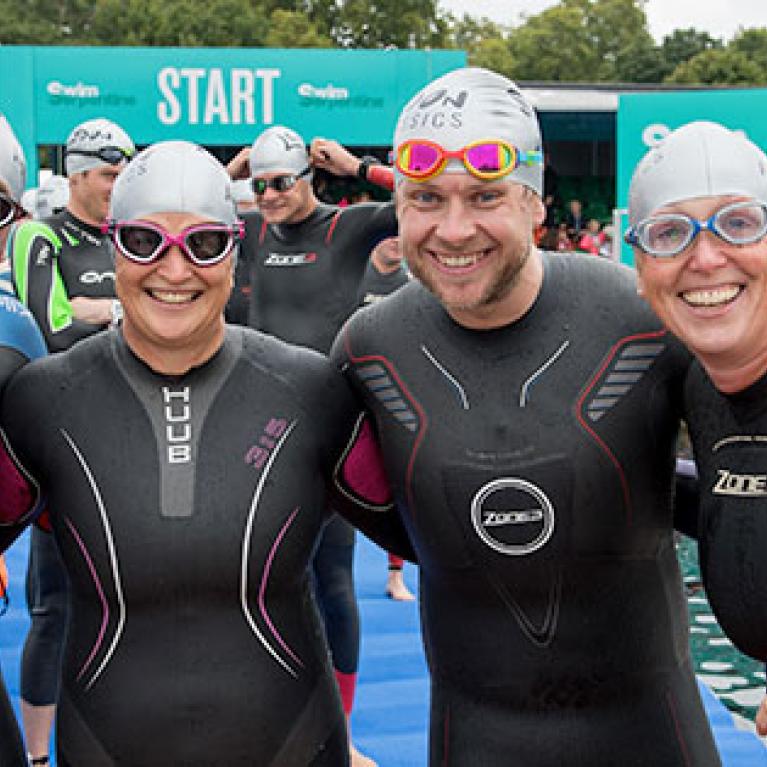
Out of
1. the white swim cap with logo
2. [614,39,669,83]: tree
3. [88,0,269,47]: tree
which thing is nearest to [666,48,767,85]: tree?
[614,39,669,83]: tree

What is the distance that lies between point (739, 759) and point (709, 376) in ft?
9.32

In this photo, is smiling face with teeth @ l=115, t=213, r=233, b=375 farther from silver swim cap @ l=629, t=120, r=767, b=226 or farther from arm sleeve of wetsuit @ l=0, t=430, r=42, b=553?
silver swim cap @ l=629, t=120, r=767, b=226

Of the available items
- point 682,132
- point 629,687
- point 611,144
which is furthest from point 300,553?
point 611,144

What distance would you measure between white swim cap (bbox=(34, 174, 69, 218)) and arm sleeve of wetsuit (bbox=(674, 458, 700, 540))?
6.60m

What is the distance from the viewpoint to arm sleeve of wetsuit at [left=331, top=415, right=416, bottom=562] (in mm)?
2689

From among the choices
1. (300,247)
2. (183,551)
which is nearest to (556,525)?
(183,551)

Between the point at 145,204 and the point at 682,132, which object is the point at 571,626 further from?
the point at 145,204

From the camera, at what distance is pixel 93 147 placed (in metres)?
Result: 4.76

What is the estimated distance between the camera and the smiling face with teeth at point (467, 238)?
2.42 m

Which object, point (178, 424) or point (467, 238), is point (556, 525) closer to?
point (467, 238)

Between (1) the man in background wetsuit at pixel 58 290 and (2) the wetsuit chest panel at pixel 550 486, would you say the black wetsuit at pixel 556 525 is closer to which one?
(2) the wetsuit chest panel at pixel 550 486

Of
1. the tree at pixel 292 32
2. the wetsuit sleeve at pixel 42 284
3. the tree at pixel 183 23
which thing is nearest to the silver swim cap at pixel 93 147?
the wetsuit sleeve at pixel 42 284

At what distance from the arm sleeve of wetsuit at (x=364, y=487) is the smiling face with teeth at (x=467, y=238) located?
410mm

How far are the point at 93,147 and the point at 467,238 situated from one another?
2831mm
